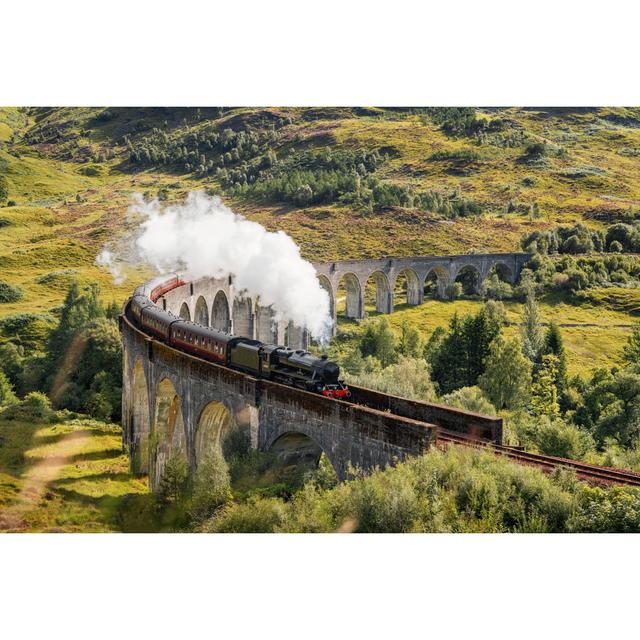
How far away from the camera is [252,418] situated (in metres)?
27.0

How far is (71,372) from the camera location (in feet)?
176

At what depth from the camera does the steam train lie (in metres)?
26.0

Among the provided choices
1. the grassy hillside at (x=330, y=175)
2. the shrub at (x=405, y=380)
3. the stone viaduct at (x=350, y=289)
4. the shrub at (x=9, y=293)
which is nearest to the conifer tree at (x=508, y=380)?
the shrub at (x=405, y=380)

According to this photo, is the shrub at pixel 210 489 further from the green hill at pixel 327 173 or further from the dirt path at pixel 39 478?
the green hill at pixel 327 173

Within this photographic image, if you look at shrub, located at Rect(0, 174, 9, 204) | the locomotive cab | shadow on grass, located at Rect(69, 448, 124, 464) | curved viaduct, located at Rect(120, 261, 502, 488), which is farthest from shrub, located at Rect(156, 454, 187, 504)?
shrub, located at Rect(0, 174, 9, 204)

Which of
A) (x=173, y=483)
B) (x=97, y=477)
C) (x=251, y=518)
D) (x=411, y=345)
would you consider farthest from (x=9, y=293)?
(x=251, y=518)

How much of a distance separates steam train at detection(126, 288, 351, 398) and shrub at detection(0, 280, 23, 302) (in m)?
Answer: 43.9

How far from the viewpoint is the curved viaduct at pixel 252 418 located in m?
22.1

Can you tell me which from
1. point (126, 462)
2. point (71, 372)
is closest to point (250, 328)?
point (71, 372)

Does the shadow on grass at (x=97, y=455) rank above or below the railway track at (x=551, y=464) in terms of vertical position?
below

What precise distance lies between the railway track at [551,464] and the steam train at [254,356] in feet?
13.8

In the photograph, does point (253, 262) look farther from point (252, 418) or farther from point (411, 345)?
point (252, 418)

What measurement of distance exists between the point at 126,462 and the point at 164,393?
713 cm

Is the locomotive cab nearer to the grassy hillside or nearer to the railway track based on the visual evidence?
the railway track
